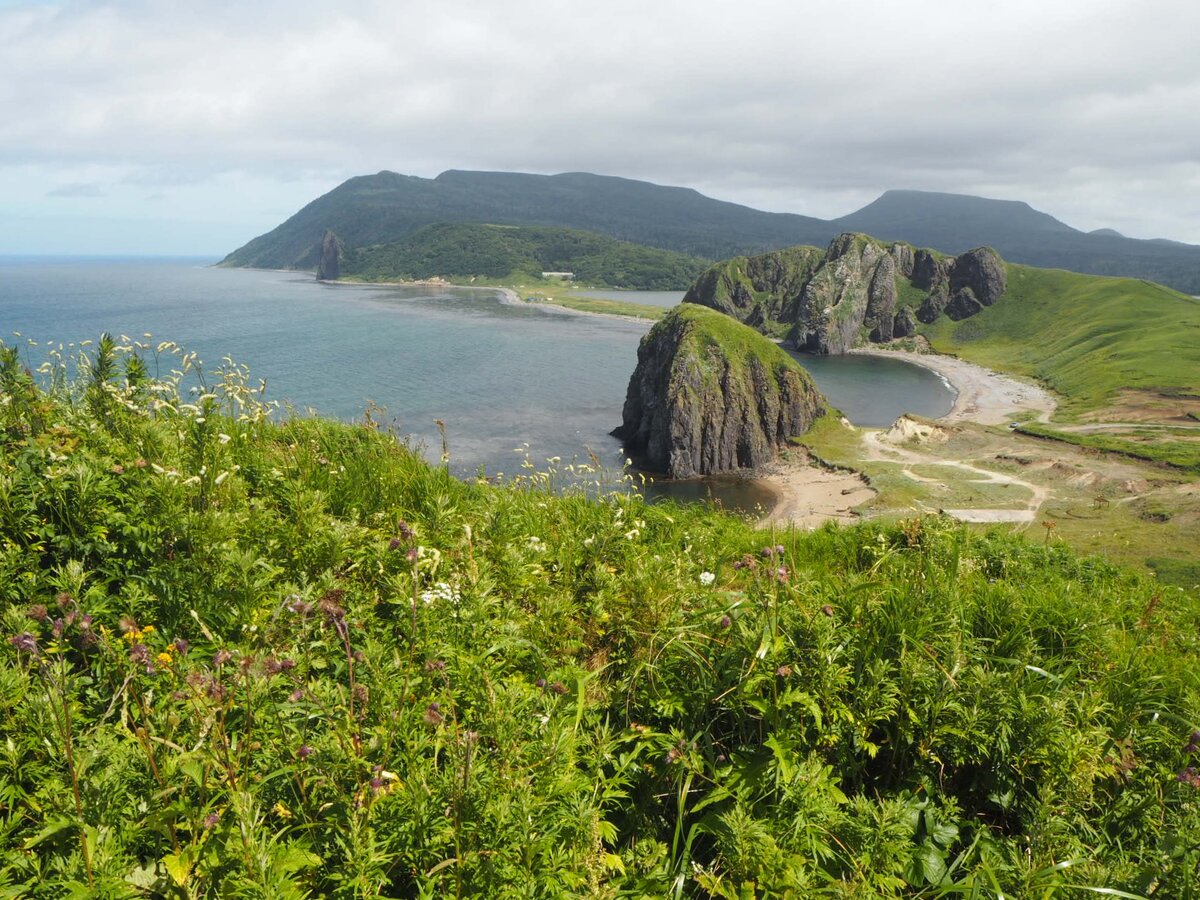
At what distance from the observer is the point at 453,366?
386 feet

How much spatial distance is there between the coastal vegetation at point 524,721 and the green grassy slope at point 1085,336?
12336 cm

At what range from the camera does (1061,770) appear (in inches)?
141

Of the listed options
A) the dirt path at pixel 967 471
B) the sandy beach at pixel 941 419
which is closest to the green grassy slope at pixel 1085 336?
the sandy beach at pixel 941 419

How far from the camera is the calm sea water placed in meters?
82.4

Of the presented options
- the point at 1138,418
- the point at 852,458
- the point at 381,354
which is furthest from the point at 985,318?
the point at 381,354

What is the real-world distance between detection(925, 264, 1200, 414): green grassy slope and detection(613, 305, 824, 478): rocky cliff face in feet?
168

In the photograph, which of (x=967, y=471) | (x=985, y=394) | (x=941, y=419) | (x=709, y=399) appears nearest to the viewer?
(x=967, y=471)

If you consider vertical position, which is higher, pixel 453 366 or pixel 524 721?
pixel 453 366

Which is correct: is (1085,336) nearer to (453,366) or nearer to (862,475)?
(862,475)

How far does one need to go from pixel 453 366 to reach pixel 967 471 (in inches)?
3357

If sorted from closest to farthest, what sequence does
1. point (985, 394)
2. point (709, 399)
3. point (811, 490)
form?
point (811, 490)
point (709, 399)
point (985, 394)

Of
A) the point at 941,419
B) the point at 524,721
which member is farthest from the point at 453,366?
the point at 524,721

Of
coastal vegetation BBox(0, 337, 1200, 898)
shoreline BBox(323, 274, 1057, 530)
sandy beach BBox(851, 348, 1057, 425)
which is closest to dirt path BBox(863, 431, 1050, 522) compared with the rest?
shoreline BBox(323, 274, 1057, 530)

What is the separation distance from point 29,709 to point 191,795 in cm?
99
